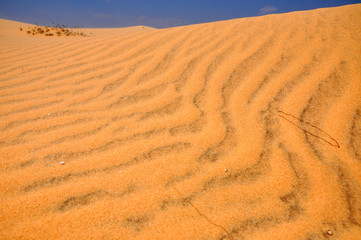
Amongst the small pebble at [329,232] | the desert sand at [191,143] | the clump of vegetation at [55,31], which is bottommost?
the small pebble at [329,232]

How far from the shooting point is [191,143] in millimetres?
1454

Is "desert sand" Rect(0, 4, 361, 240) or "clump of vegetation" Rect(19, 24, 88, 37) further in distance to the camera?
"clump of vegetation" Rect(19, 24, 88, 37)

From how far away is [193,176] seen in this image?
1.23 meters

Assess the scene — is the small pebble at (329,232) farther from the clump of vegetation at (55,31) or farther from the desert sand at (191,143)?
the clump of vegetation at (55,31)

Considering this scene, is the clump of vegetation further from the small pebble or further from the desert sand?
the small pebble

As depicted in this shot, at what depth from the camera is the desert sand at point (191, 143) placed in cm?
101

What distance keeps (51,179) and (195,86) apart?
1.34 metres

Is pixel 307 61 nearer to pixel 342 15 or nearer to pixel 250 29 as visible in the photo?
pixel 250 29

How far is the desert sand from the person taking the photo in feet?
3.33

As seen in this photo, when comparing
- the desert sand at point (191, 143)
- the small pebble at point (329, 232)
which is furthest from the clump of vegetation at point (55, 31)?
the small pebble at point (329, 232)

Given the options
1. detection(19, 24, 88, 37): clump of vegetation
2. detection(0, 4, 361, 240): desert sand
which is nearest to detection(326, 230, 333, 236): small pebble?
detection(0, 4, 361, 240): desert sand

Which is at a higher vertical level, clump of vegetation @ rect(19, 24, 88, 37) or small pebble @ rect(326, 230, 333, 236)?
clump of vegetation @ rect(19, 24, 88, 37)

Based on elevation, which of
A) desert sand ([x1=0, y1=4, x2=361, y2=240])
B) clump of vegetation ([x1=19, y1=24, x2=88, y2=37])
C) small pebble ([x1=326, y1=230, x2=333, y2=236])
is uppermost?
clump of vegetation ([x1=19, y1=24, x2=88, y2=37])

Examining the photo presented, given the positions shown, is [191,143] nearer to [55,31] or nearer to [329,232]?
[329,232]
